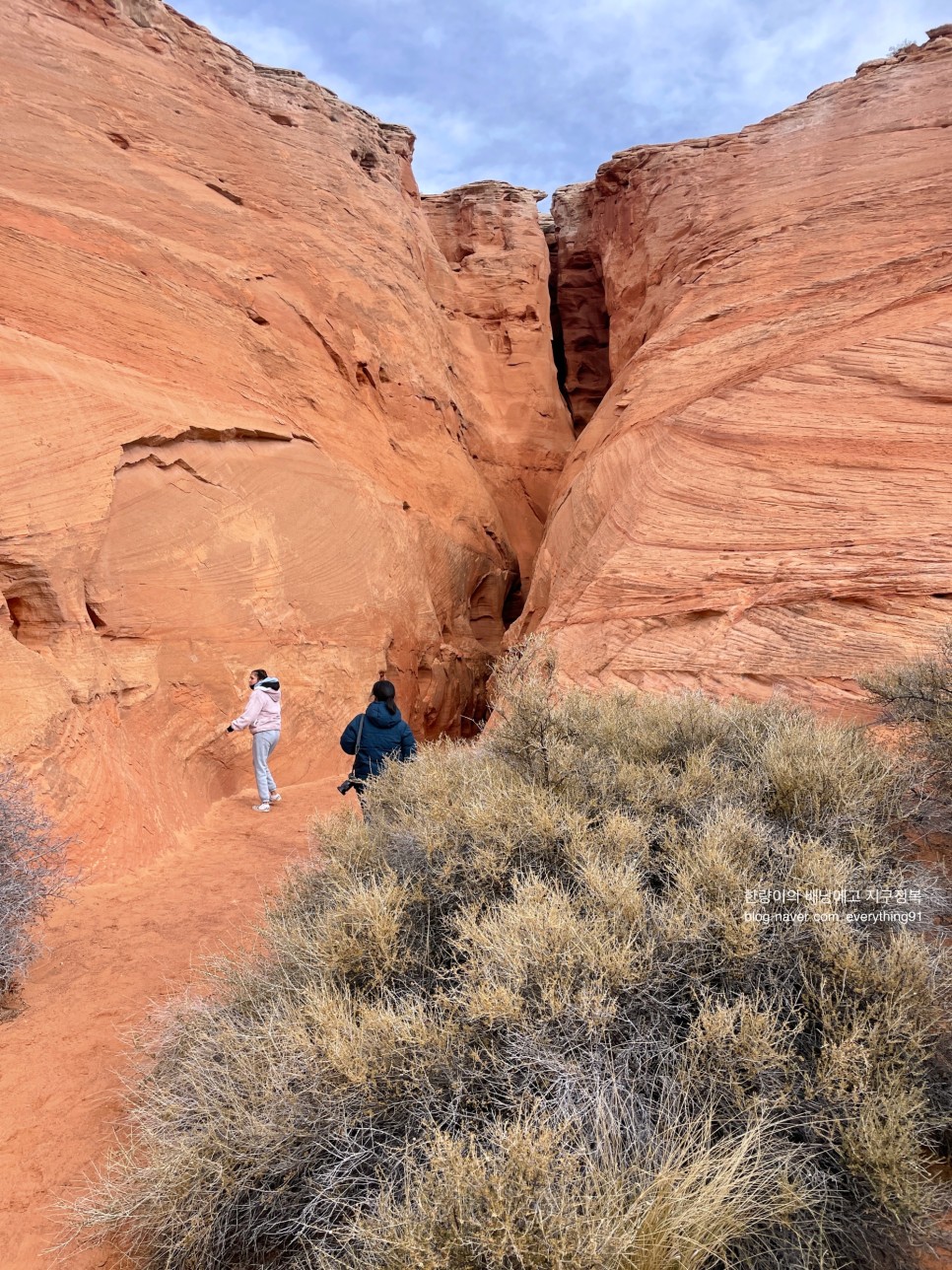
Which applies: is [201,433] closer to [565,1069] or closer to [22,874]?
[22,874]

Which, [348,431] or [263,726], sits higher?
[348,431]

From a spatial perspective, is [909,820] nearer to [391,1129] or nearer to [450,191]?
[391,1129]

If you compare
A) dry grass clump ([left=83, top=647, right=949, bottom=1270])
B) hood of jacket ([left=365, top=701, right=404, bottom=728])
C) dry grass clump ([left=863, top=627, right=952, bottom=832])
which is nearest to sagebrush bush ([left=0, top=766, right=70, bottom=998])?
dry grass clump ([left=83, top=647, right=949, bottom=1270])

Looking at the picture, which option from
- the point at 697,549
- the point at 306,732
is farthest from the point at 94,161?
the point at 697,549

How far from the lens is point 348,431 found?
12.0 m

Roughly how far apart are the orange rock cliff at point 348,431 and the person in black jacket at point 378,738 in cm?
236

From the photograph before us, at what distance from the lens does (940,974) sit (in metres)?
2.82

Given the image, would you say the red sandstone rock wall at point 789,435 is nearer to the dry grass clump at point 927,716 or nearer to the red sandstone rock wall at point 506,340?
the dry grass clump at point 927,716

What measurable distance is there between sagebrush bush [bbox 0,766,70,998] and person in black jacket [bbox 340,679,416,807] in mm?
2234

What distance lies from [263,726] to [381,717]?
8.87ft

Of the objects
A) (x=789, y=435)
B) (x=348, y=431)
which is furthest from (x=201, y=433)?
(x=789, y=435)

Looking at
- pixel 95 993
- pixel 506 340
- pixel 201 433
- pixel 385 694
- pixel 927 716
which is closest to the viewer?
pixel 95 993

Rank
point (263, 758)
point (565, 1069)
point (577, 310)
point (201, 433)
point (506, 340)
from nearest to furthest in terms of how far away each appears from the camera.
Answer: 1. point (565, 1069)
2. point (263, 758)
3. point (201, 433)
4. point (506, 340)
5. point (577, 310)

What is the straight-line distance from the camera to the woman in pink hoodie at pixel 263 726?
8.20 meters
